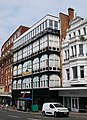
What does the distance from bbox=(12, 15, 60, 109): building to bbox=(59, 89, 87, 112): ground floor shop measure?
7.13 ft

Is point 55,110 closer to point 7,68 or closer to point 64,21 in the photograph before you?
point 64,21

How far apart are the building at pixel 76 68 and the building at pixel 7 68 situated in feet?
85.6

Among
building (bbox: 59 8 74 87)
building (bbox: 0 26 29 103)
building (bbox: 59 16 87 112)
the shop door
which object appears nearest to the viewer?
building (bbox: 59 16 87 112)

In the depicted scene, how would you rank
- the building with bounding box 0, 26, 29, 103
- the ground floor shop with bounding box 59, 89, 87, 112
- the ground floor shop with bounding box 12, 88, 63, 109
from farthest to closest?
the building with bounding box 0, 26, 29, 103 → the ground floor shop with bounding box 12, 88, 63, 109 → the ground floor shop with bounding box 59, 89, 87, 112

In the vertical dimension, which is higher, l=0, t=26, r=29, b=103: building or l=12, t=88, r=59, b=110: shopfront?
l=0, t=26, r=29, b=103: building

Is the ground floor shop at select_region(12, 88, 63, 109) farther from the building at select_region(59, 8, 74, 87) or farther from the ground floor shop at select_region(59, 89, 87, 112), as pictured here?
the building at select_region(59, 8, 74, 87)

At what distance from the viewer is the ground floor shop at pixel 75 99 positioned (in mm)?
35000

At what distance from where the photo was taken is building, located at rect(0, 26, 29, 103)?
64.8 metres

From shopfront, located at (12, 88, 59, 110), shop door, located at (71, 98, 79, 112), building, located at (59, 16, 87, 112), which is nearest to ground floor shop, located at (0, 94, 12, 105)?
shopfront, located at (12, 88, 59, 110)

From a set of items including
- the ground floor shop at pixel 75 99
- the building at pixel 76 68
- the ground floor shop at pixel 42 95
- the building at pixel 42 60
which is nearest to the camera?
the ground floor shop at pixel 75 99

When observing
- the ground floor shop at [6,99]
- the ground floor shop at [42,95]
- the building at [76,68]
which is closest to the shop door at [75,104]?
the building at [76,68]

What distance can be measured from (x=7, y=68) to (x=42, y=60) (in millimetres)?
26597

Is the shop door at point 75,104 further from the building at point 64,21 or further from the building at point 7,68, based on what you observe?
the building at point 7,68

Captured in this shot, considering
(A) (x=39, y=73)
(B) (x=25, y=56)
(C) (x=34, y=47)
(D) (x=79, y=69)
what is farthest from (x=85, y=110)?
(B) (x=25, y=56)
